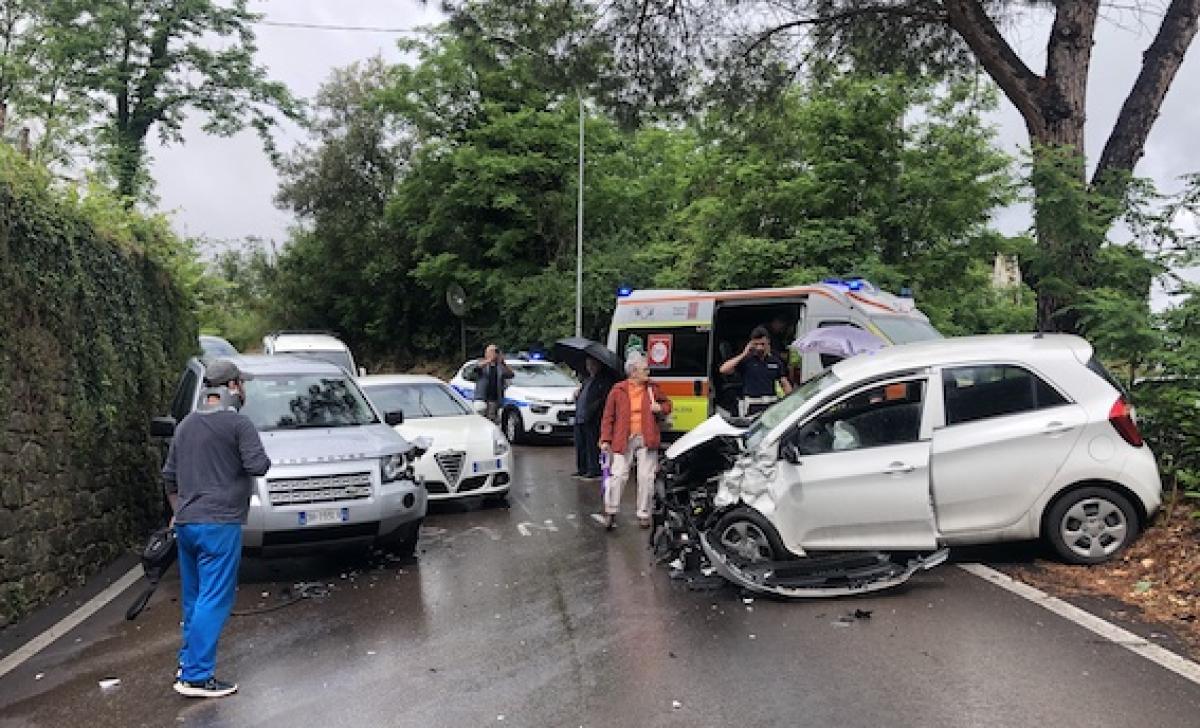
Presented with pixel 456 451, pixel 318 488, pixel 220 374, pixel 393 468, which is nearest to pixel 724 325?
pixel 456 451

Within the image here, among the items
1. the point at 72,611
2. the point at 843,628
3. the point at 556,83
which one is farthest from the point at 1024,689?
the point at 556,83

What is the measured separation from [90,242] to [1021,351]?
7979 mm

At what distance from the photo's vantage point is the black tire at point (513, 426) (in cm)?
1716

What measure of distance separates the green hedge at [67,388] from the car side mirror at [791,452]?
17.9 ft

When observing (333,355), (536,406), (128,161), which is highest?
(128,161)

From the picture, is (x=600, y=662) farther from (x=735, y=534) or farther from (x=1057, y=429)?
(x=1057, y=429)

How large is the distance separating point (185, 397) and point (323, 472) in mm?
2776

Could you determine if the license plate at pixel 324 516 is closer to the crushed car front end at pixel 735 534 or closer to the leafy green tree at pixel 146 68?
the crushed car front end at pixel 735 534

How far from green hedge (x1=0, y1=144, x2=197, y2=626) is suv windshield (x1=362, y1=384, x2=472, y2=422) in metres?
2.64

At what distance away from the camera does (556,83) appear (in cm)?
1199

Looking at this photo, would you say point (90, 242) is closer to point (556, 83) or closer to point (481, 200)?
point (556, 83)

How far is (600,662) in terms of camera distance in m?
5.32

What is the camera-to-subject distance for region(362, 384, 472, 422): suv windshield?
450 inches

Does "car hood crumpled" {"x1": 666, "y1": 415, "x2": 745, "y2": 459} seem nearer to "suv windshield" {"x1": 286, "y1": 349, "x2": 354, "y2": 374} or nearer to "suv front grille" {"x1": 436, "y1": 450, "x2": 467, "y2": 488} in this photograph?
"suv front grille" {"x1": 436, "y1": 450, "x2": 467, "y2": 488}
